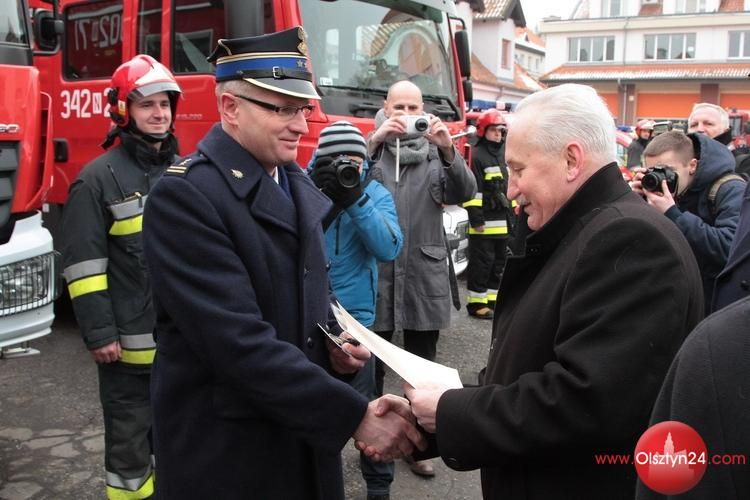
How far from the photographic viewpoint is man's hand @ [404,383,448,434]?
187 centimetres

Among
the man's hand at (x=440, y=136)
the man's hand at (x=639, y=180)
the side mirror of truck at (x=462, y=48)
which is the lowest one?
the man's hand at (x=639, y=180)

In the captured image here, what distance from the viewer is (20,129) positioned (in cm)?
416

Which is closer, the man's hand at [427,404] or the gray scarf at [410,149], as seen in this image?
the man's hand at [427,404]

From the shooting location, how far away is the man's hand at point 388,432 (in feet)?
6.81

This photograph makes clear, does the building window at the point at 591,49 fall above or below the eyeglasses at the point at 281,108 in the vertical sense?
above

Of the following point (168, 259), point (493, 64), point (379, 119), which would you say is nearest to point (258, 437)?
point (168, 259)

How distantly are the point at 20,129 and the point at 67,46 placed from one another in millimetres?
2923

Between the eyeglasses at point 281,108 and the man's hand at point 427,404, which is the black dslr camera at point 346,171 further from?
the man's hand at point 427,404

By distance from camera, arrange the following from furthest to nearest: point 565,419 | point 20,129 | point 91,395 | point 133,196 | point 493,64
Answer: point 493,64
point 91,395
point 20,129
point 133,196
point 565,419

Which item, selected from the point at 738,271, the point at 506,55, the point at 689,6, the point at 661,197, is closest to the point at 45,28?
the point at 661,197

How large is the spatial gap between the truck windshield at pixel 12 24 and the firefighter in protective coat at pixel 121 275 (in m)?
1.27

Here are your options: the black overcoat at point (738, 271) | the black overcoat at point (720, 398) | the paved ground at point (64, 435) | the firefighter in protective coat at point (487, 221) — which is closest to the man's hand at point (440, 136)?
the black overcoat at point (738, 271)

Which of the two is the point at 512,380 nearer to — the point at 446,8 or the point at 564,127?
the point at 564,127

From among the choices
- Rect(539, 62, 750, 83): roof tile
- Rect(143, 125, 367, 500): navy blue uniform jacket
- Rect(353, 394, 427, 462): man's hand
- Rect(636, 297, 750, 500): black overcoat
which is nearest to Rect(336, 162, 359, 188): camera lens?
Rect(143, 125, 367, 500): navy blue uniform jacket
